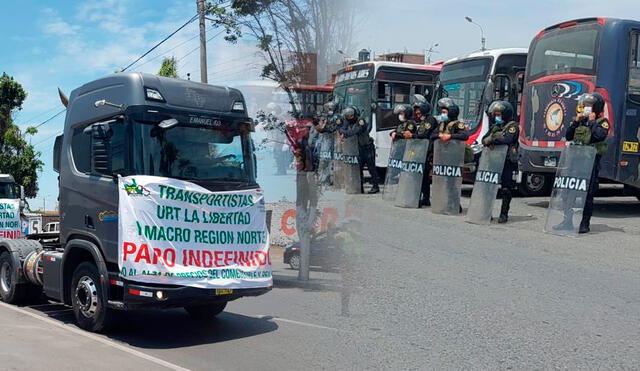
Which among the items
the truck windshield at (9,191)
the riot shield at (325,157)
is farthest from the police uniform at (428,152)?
the truck windshield at (9,191)

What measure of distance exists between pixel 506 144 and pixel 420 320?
17.6ft

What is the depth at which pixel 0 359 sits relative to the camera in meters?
5.93

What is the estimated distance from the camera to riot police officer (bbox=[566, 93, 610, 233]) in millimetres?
10078

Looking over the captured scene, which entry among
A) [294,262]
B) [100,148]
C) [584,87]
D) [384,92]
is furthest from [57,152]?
[384,92]

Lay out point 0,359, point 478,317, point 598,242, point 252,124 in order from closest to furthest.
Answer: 1. point 0,359
2. point 478,317
3. point 252,124
4. point 598,242

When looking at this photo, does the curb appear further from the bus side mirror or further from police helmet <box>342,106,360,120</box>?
the bus side mirror

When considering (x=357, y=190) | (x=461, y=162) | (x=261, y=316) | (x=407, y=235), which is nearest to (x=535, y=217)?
(x=461, y=162)

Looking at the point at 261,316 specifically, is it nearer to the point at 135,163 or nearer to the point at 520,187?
the point at 135,163

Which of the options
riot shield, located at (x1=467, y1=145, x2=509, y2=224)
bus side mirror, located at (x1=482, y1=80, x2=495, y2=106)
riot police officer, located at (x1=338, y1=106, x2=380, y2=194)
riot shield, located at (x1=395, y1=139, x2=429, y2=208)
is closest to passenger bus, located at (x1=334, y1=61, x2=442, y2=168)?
riot police officer, located at (x1=338, y1=106, x2=380, y2=194)

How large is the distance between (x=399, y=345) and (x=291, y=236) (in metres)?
8.23

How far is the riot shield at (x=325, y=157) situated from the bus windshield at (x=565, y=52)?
4.36 m

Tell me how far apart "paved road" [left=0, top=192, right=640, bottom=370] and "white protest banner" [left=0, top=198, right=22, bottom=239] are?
7.29 m

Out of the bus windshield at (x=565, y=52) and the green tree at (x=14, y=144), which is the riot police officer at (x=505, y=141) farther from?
the green tree at (x=14, y=144)

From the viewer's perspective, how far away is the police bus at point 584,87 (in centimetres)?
1155
